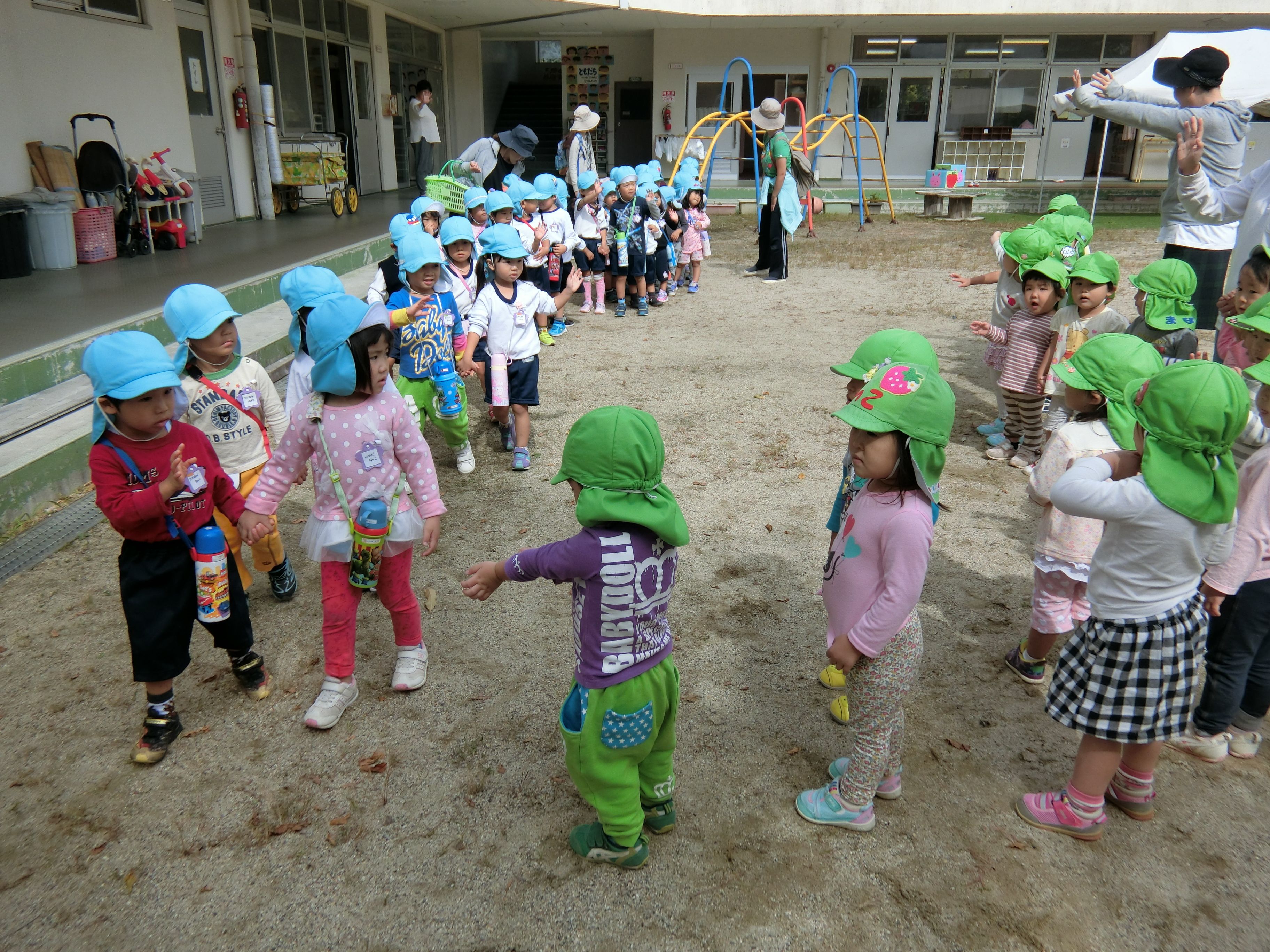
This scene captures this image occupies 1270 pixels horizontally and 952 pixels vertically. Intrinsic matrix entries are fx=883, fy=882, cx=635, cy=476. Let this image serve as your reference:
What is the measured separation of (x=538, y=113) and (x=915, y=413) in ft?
86.2

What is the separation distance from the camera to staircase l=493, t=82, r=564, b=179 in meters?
25.7

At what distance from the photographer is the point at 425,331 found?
5.22 m

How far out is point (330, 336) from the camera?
297 centimetres

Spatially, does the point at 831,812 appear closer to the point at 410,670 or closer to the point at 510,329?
the point at 410,670

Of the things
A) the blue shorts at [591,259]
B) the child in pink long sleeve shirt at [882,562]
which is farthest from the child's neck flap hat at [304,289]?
the blue shorts at [591,259]

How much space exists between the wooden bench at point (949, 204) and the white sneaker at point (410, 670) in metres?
17.7

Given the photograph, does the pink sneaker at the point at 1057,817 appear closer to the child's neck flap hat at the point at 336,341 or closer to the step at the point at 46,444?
the child's neck flap hat at the point at 336,341

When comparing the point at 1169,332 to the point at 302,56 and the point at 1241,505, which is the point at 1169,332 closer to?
the point at 1241,505

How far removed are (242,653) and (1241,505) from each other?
3538 millimetres

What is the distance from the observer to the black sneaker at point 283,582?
4125mm

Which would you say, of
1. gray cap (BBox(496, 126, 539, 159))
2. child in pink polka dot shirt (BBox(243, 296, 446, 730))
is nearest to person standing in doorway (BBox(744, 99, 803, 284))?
gray cap (BBox(496, 126, 539, 159))

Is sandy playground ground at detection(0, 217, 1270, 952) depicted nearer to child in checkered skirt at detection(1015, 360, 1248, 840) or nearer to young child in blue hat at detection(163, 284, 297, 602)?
child in checkered skirt at detection(1015, 360, 1248, 840)

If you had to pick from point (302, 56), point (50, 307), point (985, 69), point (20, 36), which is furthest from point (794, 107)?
point (50, 307)

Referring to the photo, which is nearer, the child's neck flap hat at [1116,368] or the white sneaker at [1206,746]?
the child's neck flap hat at [1116,368]
